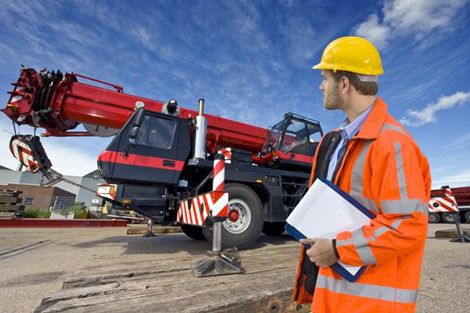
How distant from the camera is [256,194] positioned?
185 inches

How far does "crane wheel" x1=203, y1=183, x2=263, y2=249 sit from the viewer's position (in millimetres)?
4203

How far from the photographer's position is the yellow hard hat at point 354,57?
109 centimetres

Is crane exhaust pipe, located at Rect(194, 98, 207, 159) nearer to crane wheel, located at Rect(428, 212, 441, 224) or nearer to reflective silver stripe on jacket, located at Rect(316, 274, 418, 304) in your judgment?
reflective silver stripe on jacket, located at Rect(316, 274, 418, 304)

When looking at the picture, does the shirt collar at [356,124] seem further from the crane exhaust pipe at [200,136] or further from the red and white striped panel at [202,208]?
the crane exhaust pipe at [200,136]

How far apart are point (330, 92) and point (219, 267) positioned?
67.0 inches

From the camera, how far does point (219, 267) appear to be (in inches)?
83.7

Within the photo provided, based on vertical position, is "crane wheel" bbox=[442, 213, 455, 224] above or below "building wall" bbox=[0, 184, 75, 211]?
below

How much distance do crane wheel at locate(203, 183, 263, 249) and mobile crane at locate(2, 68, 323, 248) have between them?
0.02 metres

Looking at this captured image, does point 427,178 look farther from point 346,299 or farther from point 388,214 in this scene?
Answer: point 346,299

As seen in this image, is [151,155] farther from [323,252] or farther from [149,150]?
[323,252]

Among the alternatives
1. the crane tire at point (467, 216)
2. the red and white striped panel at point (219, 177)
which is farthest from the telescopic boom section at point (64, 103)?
the crane tire at point (467, 216)

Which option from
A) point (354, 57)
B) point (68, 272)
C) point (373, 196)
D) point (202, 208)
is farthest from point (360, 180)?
point (68, 272)

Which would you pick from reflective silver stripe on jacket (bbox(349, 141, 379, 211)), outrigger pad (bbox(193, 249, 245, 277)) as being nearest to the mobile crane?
outrigger pad (bbox(193, 249, 245, 277))

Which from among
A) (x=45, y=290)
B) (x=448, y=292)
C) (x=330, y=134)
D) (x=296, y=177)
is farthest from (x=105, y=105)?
(x=448, y=292)
